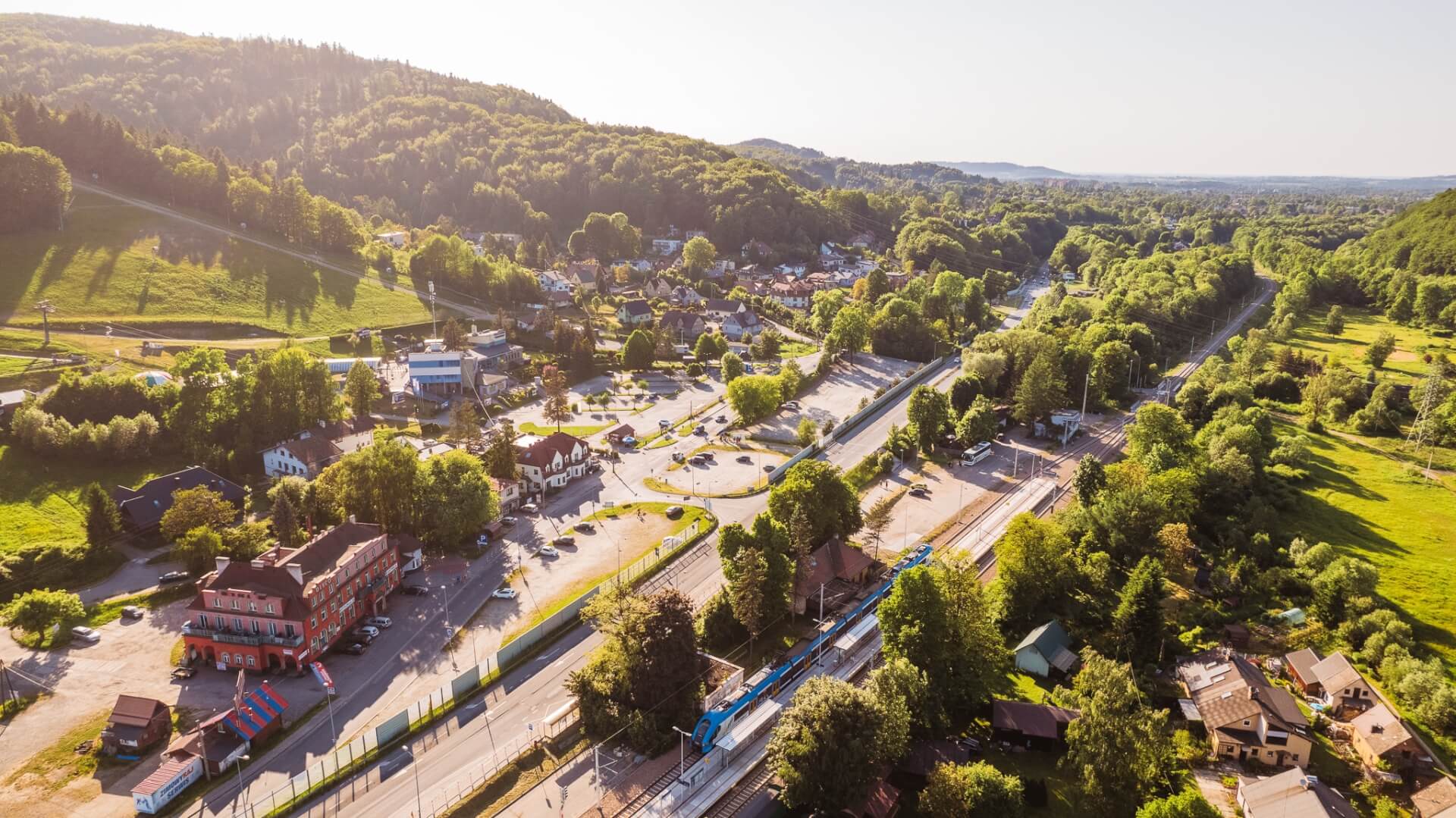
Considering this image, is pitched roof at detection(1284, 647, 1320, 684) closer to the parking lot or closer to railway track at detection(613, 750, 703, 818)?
railway track at detection(613, 750, 703, 818)

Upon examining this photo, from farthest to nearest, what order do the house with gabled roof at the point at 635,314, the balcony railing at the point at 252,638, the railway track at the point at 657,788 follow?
1. the house with gabled roof at the point at 635,314
2. the balcony railing at the point at 252,638
3. the railway track at the point at 657,788

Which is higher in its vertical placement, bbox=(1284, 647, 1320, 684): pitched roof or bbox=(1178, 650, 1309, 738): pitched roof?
bbox=(1178, 650, 1309, 738): pitched roof

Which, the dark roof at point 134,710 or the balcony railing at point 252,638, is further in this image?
the balcony railing at point 252,638

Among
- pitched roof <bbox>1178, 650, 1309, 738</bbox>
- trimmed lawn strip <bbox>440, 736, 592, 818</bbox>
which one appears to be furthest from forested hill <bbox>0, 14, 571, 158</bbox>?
pitched roof <bbox>1178, 650, 1309, 738</bbox>

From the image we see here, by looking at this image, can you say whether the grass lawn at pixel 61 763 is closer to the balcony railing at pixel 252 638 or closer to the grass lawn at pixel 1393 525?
the balcony railing at pixel 252 638

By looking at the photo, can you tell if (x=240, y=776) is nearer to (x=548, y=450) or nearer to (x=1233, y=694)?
(x=548, y=450)

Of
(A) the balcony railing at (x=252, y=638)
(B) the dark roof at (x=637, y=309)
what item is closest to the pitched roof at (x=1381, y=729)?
(A) the balcony railing at (x=252, y=638)
